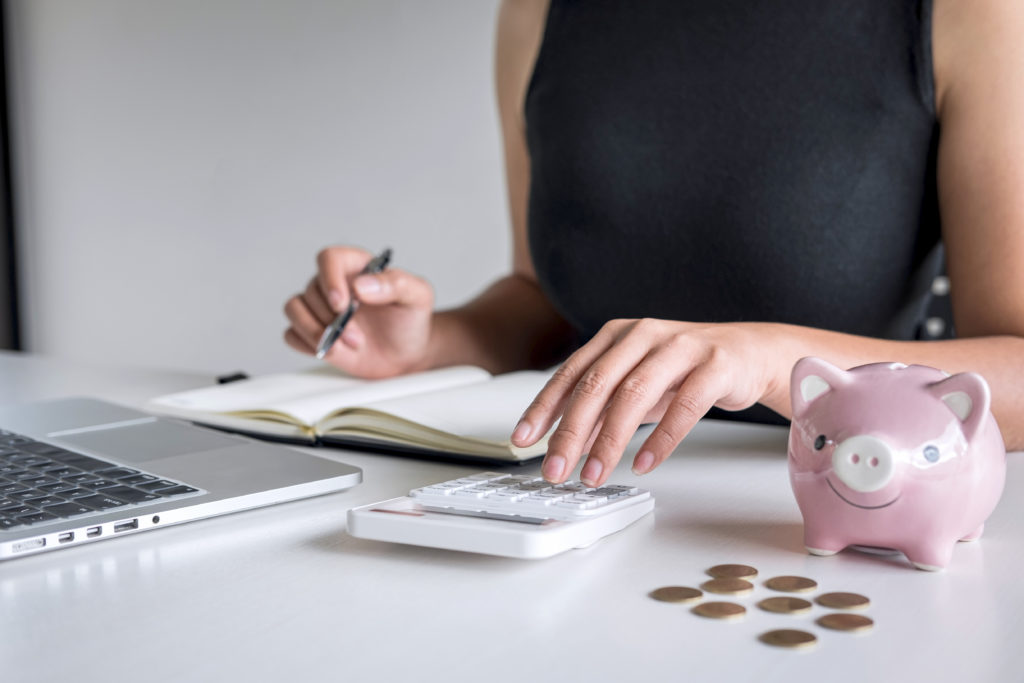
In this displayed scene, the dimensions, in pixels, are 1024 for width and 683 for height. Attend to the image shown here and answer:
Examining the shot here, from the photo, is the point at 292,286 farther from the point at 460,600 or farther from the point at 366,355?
the point at 460,600

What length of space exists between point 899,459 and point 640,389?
162mm

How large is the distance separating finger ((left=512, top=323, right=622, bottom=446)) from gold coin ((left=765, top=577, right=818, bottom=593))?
0.18 metres

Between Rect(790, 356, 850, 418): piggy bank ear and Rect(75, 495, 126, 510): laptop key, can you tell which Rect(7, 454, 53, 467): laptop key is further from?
Rect(790, 356, 850, 418): piggy bank ear

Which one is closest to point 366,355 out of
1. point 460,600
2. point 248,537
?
point 248,537

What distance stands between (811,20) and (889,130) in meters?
0.15

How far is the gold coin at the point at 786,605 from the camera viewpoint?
1.62ft

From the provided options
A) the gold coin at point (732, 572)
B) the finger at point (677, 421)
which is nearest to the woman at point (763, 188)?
the finger at point (677, 421)

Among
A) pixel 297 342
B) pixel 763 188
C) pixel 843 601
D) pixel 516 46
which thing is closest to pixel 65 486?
pixel 843 601

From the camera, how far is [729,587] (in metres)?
0.52

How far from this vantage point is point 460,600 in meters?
0.52

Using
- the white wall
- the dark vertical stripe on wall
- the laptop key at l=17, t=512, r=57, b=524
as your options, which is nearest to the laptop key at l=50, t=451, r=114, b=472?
the laptop key at l=17, t=512, r=57, b=524

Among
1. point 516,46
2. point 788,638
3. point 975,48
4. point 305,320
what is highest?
point 516,46

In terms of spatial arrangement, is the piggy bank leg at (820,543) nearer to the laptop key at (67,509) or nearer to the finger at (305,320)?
the laptop key at (67,509)

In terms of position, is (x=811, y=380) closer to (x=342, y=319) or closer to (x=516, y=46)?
(x=342, y=319)
